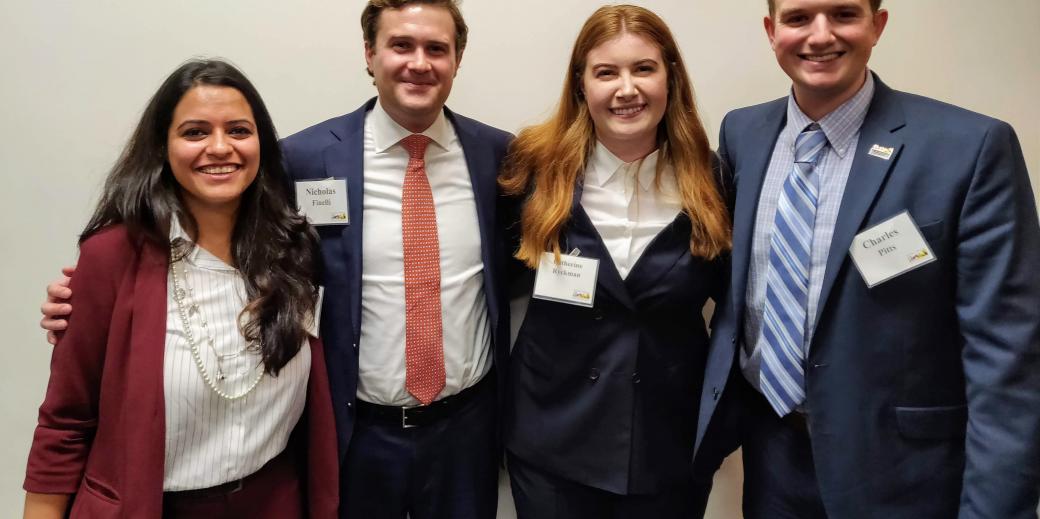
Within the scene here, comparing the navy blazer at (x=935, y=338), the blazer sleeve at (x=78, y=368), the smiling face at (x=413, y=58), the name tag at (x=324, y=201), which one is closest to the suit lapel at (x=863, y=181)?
the navy blazer at (x=935, y=338)

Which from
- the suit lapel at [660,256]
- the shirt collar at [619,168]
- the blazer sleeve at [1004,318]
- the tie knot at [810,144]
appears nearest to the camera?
the blazer sleeve at [1004,318]

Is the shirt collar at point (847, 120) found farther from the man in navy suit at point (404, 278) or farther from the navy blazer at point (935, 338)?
the man in navy suit at point (404, 278)

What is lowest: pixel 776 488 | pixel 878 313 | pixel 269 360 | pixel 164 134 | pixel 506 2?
pixel 776 488

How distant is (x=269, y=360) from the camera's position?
1469mm

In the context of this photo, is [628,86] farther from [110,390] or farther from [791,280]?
[110,390]

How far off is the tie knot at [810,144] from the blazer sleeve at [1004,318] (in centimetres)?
32

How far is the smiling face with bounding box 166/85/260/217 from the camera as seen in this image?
144 centimetres

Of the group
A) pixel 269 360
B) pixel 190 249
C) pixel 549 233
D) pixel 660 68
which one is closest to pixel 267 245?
pixel 190 249

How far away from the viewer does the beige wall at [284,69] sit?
211cm

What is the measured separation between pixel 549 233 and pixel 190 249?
2.89ft

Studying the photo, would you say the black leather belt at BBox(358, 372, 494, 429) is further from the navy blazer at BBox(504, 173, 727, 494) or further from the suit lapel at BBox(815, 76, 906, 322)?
the suit lapel at BBox(815, 76, 906, 322)

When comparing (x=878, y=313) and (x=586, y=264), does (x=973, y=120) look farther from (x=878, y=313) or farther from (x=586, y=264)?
(x=586, y=264)

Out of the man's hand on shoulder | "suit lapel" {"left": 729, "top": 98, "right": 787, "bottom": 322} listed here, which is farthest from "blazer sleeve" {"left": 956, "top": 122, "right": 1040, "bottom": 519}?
the man's hand on shoulder

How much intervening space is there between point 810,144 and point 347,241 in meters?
1.20
